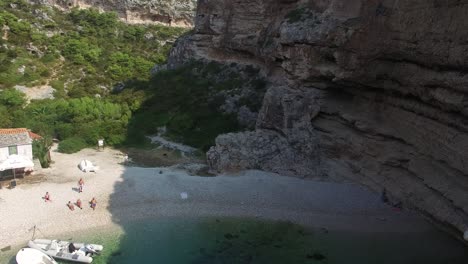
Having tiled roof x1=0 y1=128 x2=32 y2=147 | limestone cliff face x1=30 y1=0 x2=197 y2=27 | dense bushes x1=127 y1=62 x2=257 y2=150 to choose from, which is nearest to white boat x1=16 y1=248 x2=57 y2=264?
tiled roof x1=0 y1=128 x2=32 y2=147

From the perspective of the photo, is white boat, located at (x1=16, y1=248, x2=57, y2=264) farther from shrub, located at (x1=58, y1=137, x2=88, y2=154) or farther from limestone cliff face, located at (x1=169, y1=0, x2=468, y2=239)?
shrub, located at (x1=58, y1=137, x2=88, y2=154)

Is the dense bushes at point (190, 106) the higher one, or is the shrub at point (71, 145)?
the dense bushes at point (190, 106)

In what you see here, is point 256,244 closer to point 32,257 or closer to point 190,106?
point 32,257

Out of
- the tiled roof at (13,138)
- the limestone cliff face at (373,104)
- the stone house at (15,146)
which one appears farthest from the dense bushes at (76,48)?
the limestone cliff face at (373,104)

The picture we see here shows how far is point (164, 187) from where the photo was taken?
23.7 meters

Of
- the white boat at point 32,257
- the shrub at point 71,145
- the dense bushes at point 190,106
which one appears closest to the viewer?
the white boat at point 32,257

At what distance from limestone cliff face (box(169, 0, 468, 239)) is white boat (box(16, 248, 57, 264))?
39.4 feet

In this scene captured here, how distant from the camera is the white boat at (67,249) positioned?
671 inches

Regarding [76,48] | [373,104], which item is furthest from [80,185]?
[76,48]

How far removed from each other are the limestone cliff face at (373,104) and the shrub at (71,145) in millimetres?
11242

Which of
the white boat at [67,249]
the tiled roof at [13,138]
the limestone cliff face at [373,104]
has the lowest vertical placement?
the white boat at [67,249]

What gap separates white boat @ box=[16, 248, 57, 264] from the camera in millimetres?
16453

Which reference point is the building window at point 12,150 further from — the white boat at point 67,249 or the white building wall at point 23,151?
the white boat at point 67,249

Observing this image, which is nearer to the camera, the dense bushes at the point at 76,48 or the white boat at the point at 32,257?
the white boat at the point at 32,257
